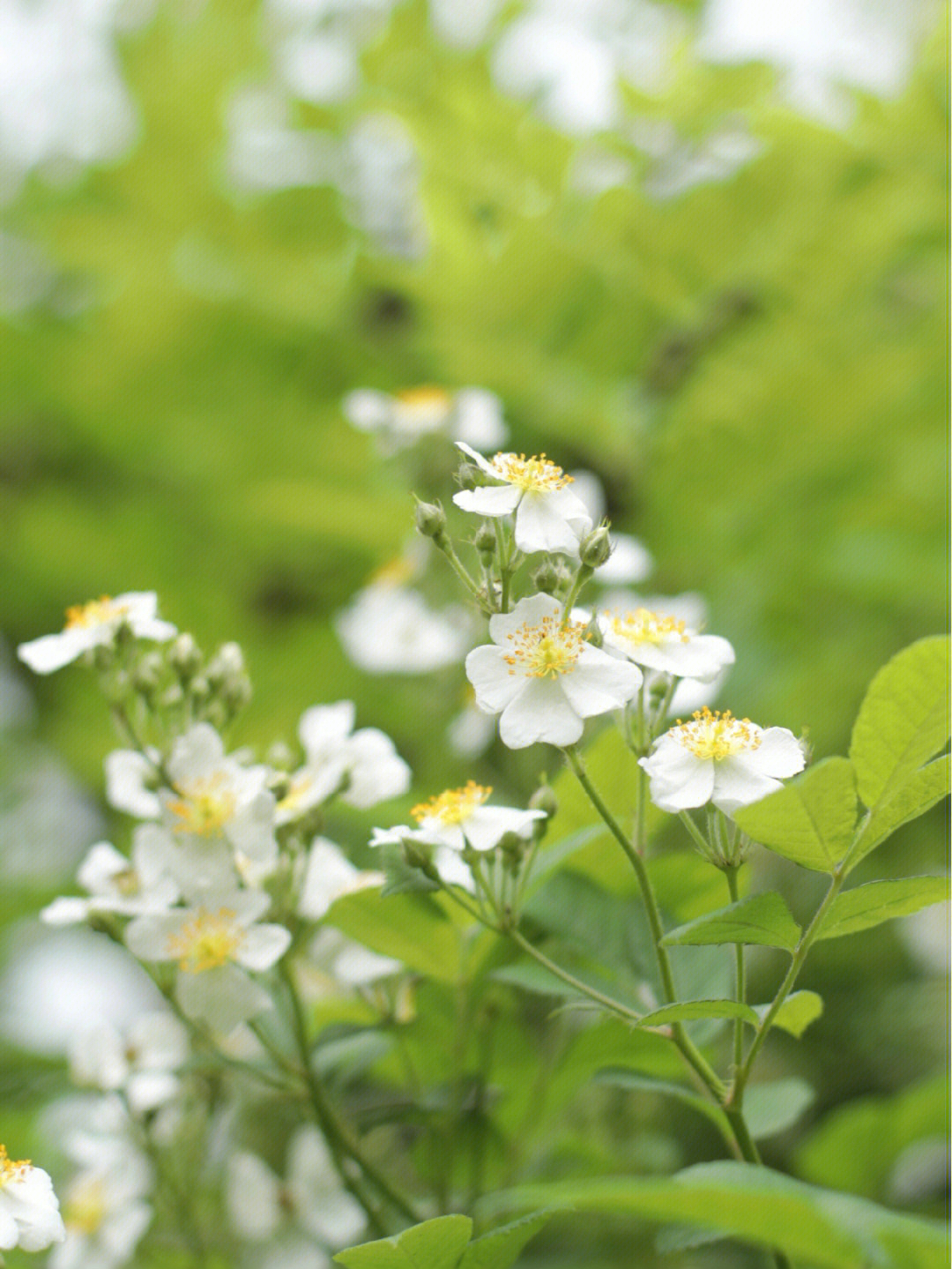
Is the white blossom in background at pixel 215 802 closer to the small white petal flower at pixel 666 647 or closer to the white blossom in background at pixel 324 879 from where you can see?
the white blossom in background at pixel 324 879

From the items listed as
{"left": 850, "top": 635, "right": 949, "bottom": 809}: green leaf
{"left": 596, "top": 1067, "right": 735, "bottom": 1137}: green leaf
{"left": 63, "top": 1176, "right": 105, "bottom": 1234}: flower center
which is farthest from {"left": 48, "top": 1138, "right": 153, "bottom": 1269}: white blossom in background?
{"left": 850, "top": 635, "right": 949, "bottom": 809}: green leaf

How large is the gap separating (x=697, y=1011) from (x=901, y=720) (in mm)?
269

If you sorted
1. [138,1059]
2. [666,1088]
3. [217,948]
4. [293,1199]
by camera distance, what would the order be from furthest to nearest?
[293,1199]
[138,1059]
[217,948]
[666,1088]

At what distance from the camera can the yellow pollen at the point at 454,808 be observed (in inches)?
46.8

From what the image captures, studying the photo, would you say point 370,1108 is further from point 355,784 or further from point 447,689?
point 447,689

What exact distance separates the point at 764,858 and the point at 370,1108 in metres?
1.15

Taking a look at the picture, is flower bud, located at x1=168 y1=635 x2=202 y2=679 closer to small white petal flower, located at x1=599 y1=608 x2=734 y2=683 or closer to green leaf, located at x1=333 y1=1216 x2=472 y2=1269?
small white petal flower, located at x1=599 y1=608 x2=734 y2=683

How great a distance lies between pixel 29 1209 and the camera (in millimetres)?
1068

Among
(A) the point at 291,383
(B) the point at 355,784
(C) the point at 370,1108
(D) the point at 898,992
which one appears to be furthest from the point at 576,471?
(C) the point at 370,1108

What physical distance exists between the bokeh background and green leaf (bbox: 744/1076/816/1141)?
567 mm

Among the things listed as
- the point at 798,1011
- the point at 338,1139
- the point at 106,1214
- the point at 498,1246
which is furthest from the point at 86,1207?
the point at 798,1011

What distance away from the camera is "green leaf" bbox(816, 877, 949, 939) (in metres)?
0.98

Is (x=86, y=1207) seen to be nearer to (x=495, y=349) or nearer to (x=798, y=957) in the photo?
(x=798, y=957)

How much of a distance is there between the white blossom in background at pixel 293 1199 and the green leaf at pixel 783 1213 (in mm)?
898
